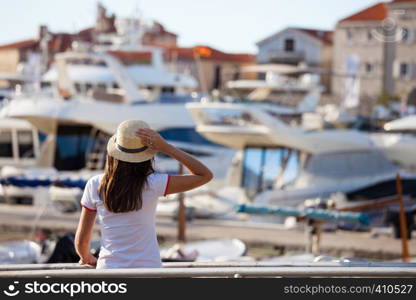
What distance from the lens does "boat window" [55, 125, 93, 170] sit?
90.9ft

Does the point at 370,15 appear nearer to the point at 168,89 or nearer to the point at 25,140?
the point at 168,89

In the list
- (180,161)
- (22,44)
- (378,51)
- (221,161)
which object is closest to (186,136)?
(221,161)

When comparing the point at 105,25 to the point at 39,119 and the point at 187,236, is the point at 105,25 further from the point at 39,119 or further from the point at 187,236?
the point at 187,236

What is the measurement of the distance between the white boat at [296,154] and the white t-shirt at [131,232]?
63.0 feet

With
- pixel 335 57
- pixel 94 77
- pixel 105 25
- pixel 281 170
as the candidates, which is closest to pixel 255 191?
pixel 281 170

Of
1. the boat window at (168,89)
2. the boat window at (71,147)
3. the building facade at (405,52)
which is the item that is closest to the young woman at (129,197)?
the boat window at (71,147)

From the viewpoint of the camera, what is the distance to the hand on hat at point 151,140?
488cm

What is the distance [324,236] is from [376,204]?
3.01 metres

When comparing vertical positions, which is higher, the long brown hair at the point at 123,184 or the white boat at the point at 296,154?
the long brown hair at the point at 123,184

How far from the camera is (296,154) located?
24906mm

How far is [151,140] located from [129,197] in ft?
0.94

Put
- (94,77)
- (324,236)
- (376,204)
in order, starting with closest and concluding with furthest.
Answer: (324,236), (376,204), (94,77)

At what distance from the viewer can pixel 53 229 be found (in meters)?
19.9

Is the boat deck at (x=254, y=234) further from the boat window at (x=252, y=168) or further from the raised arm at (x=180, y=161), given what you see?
the raised arm at (x=180, y=161)
